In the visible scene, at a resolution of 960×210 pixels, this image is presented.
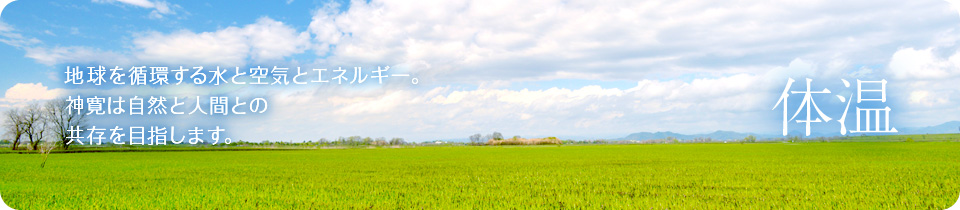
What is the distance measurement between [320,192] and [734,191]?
11.0 meters

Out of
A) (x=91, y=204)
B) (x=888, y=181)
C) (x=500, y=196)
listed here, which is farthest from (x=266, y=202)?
(x=888, y=181)

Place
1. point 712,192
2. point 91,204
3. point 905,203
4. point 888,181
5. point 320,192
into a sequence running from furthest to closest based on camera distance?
point 888,181, point 320,192, point 712,192, point 91,204, point 905,203

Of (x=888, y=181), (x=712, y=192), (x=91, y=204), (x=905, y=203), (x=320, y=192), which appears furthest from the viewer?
(x=888, y=181)

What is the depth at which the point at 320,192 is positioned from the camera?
14852mm

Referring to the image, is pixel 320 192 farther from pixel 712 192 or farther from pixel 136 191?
pixel 712 192

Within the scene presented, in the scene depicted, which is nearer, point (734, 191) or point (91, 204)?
point (91, 204)

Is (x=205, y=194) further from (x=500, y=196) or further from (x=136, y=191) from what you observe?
(x=500, y=196)

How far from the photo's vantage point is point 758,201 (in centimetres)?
1211

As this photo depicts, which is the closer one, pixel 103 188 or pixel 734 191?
pixel 734 191

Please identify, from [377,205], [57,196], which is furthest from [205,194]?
[377,205]

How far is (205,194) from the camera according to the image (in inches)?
568

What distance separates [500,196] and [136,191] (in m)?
10.8

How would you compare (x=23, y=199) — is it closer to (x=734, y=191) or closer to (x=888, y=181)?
(x=734, y=191)

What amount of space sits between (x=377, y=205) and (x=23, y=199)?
9.91 metres
